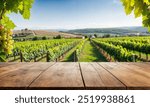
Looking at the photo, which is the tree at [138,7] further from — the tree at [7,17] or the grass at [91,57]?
the grass at [91,57]

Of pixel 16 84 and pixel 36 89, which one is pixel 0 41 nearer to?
pixel 16 84

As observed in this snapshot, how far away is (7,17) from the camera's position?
2.33 metres

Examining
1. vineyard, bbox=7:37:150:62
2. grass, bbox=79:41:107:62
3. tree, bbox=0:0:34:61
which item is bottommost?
grass, bbox=79:41:107:62

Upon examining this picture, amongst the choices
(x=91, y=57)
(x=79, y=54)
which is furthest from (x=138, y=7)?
(x=79, y=54)

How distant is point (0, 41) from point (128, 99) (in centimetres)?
136

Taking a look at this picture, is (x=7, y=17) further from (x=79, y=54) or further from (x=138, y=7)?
(x=79, y=54)

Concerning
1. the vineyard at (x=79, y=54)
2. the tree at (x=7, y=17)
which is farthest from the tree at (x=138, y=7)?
the vineyard at (x=79, y=54)

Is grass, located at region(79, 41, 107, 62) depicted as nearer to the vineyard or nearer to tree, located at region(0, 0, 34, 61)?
the vineyard

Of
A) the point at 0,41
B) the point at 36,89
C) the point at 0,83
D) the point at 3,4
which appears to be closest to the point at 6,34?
the point at 0,41

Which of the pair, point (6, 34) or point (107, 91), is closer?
point (107, 91)

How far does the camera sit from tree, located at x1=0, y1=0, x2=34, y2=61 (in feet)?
6.53

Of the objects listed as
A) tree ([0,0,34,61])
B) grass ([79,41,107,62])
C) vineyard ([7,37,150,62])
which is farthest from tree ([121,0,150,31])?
grass ([79,41,107,62])

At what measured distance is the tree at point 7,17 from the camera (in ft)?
6.53

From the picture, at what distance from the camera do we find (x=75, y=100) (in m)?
1.91
